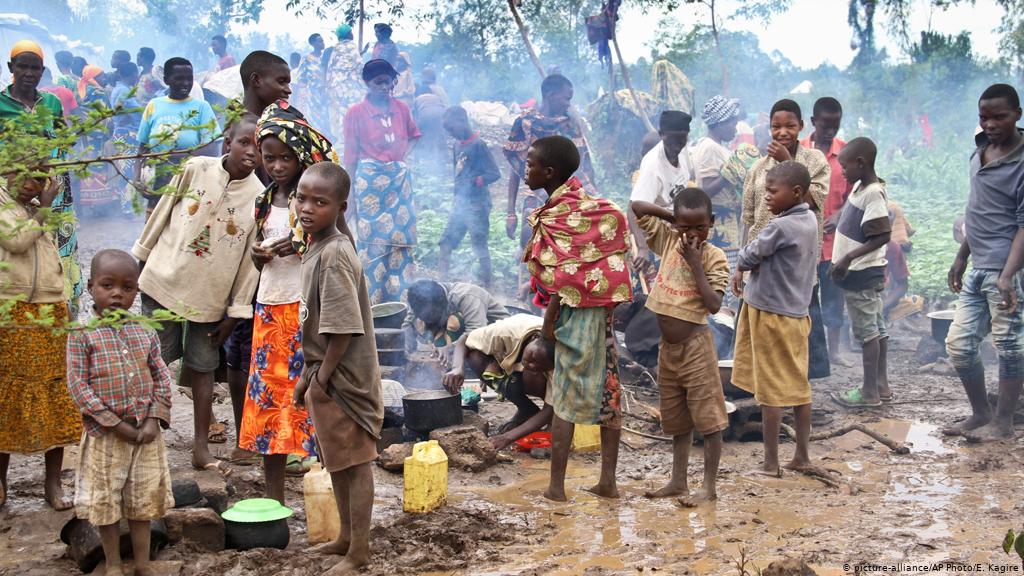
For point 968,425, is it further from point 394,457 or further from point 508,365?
point 394,457

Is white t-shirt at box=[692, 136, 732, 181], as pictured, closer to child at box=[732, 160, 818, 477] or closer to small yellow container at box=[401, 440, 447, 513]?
child at box=[732, 160, 818, 477]

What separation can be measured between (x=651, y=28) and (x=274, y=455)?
14891 mm

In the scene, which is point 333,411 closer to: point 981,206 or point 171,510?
point 171,510

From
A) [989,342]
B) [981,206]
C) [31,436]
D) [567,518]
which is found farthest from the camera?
[989,342]

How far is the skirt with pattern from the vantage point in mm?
9289

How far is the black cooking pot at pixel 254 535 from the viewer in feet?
12.2

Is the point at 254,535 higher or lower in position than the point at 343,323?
lower

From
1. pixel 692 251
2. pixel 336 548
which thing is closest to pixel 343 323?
pixel 336 548

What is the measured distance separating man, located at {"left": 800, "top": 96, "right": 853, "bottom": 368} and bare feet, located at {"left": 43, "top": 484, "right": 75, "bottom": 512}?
5.73m

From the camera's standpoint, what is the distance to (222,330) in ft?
15.1

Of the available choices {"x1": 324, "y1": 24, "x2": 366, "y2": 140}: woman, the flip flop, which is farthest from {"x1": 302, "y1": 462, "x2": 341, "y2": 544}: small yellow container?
{"x1": 324, "y1": 24, "x2": 366, "y2": 140}: woman

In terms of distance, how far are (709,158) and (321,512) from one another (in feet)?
20.9

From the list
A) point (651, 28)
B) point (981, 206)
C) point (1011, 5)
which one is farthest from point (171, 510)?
point (1011, 5)

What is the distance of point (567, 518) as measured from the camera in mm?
4289
